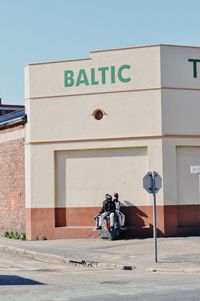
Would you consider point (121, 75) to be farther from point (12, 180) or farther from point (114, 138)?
point (12, 180)

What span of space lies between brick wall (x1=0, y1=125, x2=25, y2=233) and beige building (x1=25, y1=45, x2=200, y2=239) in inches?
47.8

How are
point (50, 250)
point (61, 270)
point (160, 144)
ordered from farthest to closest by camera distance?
point (160, 144) < point (50, 250) < point (61, 270)

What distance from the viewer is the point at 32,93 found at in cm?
2716

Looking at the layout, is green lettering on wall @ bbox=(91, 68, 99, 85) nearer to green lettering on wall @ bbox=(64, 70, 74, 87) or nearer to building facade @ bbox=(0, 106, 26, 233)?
green lettering on wall @ bbox=(64, 70, 74, 87)

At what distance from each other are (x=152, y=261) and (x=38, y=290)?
258 inches

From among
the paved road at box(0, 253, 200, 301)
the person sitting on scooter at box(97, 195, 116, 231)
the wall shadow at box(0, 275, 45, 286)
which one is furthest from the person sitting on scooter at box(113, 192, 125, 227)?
the wall shadow at box(0, 275, 45, 286)

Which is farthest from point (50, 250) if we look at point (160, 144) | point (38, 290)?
point (38, 290)

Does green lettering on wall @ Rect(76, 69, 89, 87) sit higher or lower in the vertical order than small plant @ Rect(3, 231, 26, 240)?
higher

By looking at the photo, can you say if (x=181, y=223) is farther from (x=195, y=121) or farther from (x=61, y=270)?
(x=61, y=270)

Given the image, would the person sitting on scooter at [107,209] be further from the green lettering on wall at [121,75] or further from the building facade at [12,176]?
the green lettering on wall at [121,75]

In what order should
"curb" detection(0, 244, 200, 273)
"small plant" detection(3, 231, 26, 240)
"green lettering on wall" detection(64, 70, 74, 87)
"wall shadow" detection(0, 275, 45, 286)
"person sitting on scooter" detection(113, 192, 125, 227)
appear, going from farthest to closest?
"small plant" detection(3, 231, 26, 240), "green lettering on wall" detection(64, 70, 74, 87), "person sitting on scooter" detection(113, 192, 125, 227), "curb" detection(0, 244, 200, 273), "wall shadow" detection(0, 275, 45, 286)

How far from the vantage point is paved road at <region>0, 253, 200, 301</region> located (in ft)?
39.8

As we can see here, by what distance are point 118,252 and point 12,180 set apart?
28.8 feet

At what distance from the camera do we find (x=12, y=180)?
29125 mm
